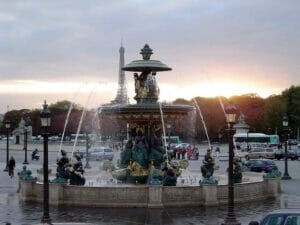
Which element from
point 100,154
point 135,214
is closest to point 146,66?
point 135,214

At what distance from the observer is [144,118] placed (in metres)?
30.5

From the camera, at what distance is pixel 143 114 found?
30.3m

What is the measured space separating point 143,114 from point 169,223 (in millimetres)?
9308

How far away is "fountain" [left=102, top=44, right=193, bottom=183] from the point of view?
30.3m

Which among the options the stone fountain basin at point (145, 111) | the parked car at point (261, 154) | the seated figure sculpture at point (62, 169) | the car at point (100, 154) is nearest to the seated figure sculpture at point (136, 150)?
the stone fountain basin at point (145, 111)

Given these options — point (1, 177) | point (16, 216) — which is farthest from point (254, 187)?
point (1, 177)

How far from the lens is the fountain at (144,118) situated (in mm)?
30266

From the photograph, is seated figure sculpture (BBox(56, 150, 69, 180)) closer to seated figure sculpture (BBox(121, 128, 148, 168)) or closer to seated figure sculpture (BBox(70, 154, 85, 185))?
seated figure sculpture (BBox(70, 154, 85, 185))

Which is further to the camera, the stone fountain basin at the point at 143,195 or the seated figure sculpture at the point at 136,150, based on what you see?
the seated figure sculpture at the point at 136,150

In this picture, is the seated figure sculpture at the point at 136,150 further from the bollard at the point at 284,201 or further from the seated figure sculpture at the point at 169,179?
the bollard at the point at 284,201

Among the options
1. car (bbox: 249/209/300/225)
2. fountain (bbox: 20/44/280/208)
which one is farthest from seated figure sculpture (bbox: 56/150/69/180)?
car (bbox: 249/209/300/225)

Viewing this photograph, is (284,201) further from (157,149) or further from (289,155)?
(289,155)

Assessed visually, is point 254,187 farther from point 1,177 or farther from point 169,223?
point 1,177

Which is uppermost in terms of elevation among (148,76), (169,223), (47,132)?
(148,76)
